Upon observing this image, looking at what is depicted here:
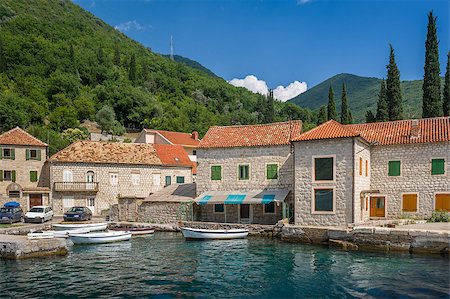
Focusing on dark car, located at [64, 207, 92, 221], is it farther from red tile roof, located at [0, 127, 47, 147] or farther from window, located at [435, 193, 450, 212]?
window, located at [435, 193, 450, 212]

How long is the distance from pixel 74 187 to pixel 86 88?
68419 millimetres

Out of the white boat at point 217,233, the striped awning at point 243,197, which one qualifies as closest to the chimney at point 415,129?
the striped awning at point 243,197

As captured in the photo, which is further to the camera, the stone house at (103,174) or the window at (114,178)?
the window at (114,178)

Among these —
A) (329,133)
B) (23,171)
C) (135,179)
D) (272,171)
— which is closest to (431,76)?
(329,133)

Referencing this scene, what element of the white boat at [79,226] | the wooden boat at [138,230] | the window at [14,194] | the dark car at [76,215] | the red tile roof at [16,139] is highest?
the red tile roof at [16,139]

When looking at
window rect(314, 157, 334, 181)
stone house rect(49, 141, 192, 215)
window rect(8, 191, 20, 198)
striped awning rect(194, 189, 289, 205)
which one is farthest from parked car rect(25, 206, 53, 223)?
window rect(314, 157, 334, 181)

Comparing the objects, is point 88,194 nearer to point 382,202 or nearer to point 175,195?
point 175,195

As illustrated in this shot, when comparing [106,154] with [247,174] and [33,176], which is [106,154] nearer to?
[33,176]

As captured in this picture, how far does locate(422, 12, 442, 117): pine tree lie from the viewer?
42.5m

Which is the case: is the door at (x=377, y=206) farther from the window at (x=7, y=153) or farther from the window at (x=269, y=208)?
the window at (x=7, y=153)

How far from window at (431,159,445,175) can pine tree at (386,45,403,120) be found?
21.6m

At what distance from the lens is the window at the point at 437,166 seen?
25.5m

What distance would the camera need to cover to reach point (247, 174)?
99.3 feet

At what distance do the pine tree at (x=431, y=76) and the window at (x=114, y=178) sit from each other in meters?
35.0
